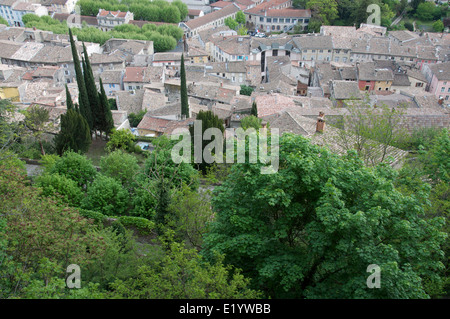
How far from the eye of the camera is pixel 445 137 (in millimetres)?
17188

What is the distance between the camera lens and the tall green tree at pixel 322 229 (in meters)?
11.2

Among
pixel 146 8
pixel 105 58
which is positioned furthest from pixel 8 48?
pixel 146 8

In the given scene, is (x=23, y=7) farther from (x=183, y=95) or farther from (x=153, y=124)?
(x=183, y=95)

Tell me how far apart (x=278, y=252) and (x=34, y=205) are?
30.9 feet

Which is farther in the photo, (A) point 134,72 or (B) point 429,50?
(B) point 429,50

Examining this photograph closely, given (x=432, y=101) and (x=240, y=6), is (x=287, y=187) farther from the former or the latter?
(x=240, y=6)

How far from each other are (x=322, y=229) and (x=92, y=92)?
30089mm

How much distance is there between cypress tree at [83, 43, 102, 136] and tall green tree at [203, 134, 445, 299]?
2610cm

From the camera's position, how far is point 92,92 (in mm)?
36156

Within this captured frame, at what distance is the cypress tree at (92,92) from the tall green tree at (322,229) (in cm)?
2610

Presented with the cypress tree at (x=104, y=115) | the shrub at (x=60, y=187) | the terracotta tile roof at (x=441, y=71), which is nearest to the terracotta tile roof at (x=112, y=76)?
the cypress tree at (x=104, y=115)

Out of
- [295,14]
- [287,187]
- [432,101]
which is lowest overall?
[432,101]

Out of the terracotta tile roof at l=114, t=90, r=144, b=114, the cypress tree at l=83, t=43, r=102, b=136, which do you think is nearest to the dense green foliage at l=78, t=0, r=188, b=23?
the terracotta tile roof at l=114, t=90, r=144, b=114

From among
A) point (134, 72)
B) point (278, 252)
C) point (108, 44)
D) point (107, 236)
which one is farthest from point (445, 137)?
point (108, 44)
